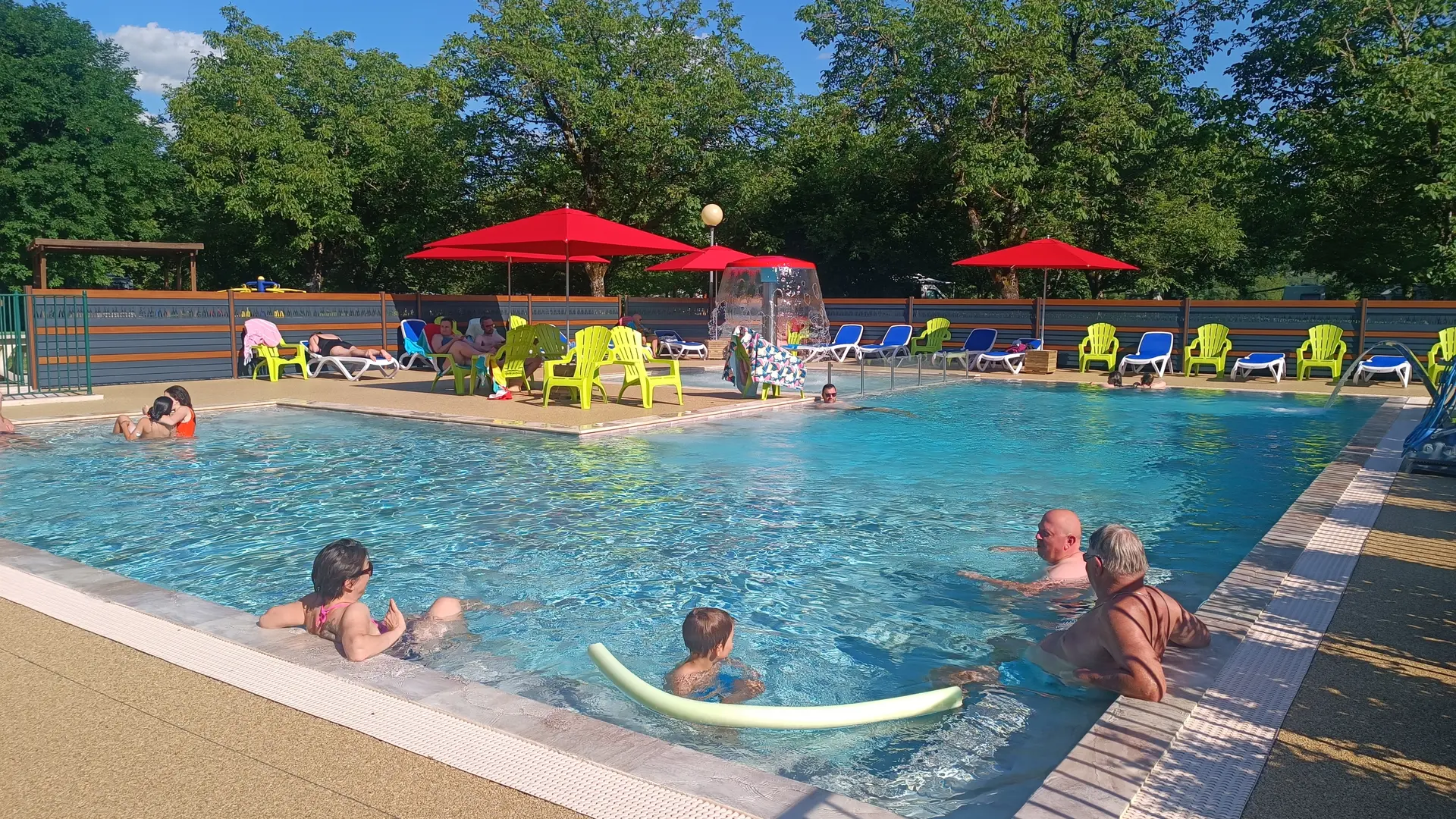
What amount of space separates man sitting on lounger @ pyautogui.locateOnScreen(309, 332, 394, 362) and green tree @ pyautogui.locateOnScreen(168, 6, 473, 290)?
950 centimetres

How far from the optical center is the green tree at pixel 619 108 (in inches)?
901

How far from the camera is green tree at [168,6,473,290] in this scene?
24.2 metres

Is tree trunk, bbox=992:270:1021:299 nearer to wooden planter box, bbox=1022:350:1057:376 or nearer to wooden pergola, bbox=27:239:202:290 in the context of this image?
wooden planter box, bbox=1022:350:1057:376

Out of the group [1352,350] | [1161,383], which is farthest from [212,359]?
[1352,350]

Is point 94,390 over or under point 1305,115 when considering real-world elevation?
under

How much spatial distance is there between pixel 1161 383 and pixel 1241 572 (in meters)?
11.7

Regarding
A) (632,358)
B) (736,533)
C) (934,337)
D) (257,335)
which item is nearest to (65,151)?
(257,335)

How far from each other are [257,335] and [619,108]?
10.3 meters

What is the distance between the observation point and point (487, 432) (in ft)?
32.9

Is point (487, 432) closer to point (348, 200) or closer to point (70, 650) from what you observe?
point (70, 650)

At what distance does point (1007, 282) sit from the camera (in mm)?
23281

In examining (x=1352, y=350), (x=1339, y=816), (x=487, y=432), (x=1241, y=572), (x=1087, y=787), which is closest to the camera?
(x=1339, y=816)

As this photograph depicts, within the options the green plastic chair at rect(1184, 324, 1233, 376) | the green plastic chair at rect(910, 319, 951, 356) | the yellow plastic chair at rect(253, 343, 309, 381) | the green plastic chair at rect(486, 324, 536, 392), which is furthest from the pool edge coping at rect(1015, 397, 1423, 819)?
the green plastic chair at rect(910, 319, 951, 356)

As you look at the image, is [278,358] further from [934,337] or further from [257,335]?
[934,337]
